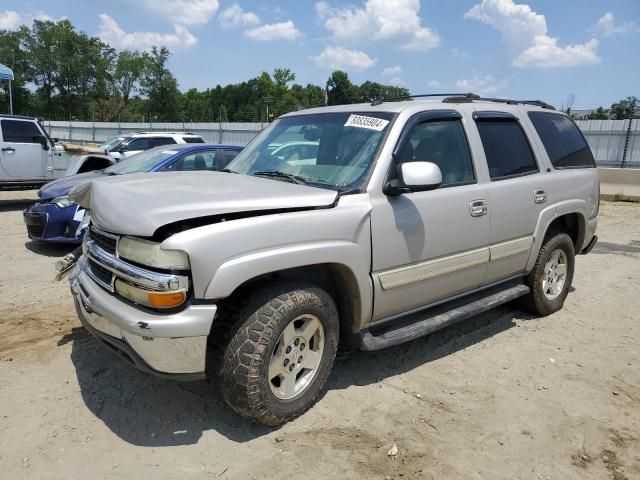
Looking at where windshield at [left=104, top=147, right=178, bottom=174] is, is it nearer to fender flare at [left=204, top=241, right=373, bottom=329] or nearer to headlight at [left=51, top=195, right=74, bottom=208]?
headlight at [left=51, top=195, right=74, bottom=208]

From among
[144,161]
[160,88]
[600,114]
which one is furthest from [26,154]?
[160,88]

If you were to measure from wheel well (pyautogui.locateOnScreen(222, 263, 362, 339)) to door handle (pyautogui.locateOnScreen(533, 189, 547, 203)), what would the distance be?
2214mm

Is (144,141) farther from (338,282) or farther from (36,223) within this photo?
(338,282)

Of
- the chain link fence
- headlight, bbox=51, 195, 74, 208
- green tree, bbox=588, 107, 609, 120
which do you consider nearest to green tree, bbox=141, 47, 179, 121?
the chain link fence

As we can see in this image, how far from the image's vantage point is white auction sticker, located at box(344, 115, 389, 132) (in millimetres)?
3573

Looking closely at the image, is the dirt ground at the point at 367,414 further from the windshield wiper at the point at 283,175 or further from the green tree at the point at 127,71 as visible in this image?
the green tree at the point at 127,71

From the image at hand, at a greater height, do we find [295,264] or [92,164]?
[92,164]

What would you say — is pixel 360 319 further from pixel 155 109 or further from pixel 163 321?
pixel 155 109

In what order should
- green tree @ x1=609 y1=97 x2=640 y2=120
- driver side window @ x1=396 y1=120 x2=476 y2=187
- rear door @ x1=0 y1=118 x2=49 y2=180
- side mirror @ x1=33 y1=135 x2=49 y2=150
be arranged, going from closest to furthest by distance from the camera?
driver side window @ x1=396 y1=120 x2=476 y2=187
rear door @ x1=0 y1=118 x2=49 y2=180
side mirror @ x1=33 y1=135 x2=49 y2=150
green tree @ x1=609 y1=97 x2=640 y2=120

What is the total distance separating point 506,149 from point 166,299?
10.5 feet

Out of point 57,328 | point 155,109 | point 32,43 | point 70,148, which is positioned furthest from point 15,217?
point 32,43

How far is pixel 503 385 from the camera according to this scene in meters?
3.74

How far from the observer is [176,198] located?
9.26ft

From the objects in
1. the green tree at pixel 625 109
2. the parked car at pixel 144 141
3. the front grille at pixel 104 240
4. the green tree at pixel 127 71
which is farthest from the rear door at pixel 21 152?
the green tree at pixel 127 71
